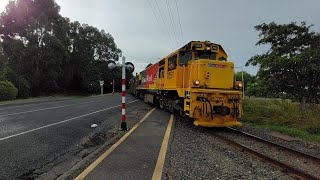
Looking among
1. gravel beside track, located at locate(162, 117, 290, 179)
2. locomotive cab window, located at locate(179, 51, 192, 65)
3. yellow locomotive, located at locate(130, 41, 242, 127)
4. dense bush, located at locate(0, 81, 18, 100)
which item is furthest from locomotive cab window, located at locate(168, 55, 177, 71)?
dense bush, located at locate(0, 81, 18, 100)

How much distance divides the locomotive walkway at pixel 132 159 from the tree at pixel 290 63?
11466 millimetres

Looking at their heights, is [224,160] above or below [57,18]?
below

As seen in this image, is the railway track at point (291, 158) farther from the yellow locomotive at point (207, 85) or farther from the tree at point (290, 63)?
the tree at point (290, 63)

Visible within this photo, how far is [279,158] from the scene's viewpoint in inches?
303

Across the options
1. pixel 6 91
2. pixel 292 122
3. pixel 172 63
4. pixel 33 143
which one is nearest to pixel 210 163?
pixel 33 143

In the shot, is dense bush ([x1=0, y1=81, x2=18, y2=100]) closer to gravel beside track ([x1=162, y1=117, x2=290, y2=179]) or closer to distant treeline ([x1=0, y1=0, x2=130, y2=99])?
distant treeline ([x1=0, y1=0, x2=130, y2=99])

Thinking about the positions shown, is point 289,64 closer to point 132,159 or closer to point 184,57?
point 184,57

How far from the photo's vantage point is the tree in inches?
712

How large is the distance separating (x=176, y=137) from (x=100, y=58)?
2983 inches

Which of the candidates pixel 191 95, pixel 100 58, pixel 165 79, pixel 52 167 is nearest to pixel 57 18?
pixel 100 58

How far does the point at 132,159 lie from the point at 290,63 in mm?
14435

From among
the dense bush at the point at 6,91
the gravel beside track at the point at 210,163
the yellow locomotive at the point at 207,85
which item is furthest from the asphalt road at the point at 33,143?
the dense bush at the point at 6,91

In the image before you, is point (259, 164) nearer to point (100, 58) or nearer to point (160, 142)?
point (160, 142)

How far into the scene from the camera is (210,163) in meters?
6.92
